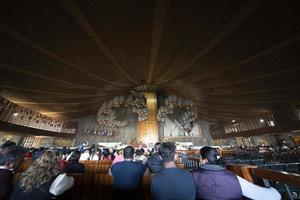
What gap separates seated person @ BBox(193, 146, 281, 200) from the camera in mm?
1289

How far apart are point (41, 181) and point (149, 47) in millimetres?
6518

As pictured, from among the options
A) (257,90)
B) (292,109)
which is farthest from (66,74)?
(292,109)

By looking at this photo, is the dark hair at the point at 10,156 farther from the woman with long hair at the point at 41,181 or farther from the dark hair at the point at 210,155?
the dark hair at the point at 210,155

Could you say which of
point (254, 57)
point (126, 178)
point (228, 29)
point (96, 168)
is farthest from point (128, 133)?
point (126, 178)

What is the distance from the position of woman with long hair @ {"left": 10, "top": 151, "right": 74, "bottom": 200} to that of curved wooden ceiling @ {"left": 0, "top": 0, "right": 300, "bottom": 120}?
4.76m

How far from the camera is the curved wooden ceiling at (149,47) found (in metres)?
4.85

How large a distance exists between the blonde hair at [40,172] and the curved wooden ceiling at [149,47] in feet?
15.4

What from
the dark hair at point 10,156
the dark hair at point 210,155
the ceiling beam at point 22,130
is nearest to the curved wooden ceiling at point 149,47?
the ceiling beam at point 22,130

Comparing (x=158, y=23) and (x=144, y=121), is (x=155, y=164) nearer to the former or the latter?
(x=158, y=23)

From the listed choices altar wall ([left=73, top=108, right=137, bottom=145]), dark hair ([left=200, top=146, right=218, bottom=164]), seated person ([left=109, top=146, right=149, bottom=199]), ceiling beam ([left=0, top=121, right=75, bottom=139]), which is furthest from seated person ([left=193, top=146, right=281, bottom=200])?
altar wall ([left=73, top=108, right=137, bottom=145])

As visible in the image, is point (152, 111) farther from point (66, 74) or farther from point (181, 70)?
point (66, 74)

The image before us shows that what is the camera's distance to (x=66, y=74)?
8.80 m

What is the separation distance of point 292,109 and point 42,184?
19.6m

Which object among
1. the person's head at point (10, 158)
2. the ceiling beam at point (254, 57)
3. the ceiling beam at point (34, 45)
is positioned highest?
the ceiling beam at point (254, 57)
